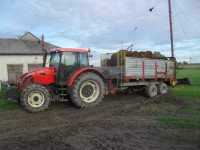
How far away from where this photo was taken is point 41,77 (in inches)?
396

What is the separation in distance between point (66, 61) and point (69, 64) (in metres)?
0.18

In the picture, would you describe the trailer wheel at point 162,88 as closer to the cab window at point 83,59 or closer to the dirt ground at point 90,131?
the dirt ground at point 90,131

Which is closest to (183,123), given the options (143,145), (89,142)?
(143,145)

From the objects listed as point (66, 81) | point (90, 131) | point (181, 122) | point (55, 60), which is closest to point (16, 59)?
point (55, 60)

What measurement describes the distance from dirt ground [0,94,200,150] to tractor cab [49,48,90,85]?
4.35ft

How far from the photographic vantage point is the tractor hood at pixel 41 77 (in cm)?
989

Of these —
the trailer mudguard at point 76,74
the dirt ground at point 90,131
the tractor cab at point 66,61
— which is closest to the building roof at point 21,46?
the tractor cab at point 66,61

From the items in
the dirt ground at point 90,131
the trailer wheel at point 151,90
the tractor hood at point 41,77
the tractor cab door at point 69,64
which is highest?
the tractor cab door at point 69,64

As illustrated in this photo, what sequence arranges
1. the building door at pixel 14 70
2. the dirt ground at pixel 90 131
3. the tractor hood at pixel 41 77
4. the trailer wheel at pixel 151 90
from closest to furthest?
the dirt ground at pixel 90 131, the tractor hood at pixel 41 77, the trailer wheel at pixel 151 90, the building door at pixel 14 70

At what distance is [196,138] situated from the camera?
583 cm

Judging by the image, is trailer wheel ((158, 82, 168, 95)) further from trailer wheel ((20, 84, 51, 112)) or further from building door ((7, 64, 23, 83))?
building door ((7, 64, 23, 83))

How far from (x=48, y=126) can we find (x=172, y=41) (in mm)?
14910

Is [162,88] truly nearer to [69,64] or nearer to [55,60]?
[69,64]

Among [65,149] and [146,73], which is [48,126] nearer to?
[65,149]
